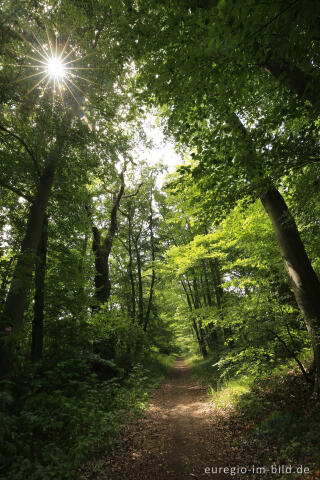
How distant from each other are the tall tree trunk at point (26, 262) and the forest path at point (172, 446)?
282 cm

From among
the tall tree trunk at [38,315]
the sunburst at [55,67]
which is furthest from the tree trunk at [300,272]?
the sunburst at [55,67]

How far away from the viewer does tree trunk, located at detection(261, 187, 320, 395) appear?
4.64 meters

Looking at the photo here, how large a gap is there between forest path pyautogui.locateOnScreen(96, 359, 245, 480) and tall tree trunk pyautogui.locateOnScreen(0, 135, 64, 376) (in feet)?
9.26

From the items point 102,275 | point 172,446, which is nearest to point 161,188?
point 172,446

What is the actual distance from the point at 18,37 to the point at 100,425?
30.2ft

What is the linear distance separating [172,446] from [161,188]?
17.9 ft

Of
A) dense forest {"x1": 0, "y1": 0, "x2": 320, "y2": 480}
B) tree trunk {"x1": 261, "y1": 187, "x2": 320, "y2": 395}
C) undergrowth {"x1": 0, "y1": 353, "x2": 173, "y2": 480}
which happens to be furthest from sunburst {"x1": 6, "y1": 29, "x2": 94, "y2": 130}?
undergrowth {"x1": 0, "y1": 353, "x2": 173, "y2": 480}

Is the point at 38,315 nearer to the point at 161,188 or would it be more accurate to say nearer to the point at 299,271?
the point at 161,188

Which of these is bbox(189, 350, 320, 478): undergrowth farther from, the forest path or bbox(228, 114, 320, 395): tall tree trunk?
bbox(228, 114, 320, 395): tall tree trunk

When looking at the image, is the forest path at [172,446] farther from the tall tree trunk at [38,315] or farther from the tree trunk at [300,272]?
the tall tree trunk at [38,315]

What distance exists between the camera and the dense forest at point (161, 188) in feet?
10.2

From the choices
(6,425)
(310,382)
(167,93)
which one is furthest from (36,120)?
(310,382)

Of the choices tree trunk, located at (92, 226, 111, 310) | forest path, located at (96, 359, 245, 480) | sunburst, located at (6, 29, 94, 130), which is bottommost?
forest path, located at (96, 359, 245, 480)

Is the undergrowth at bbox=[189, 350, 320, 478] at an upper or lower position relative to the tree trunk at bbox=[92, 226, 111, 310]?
lower
